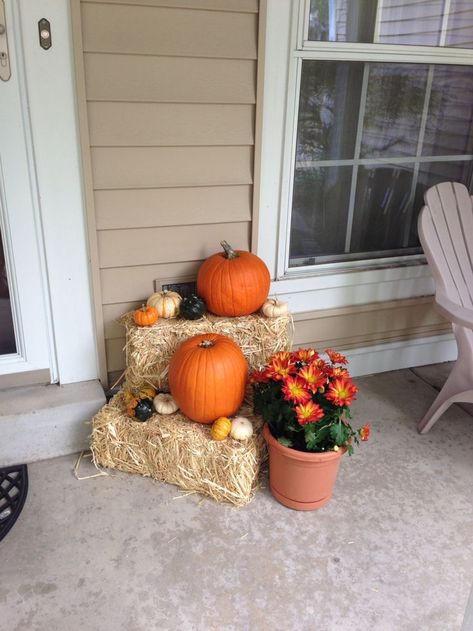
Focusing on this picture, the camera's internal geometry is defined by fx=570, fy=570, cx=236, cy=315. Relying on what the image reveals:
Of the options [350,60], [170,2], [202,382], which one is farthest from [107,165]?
[350,60]

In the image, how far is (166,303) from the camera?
7.68ft

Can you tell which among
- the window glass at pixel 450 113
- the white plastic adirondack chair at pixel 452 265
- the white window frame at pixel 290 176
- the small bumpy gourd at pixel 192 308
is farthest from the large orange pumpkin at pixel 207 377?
the window glass at pixel 450 113

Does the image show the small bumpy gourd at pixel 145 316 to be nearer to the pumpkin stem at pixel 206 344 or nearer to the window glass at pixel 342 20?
the pumpkin stem at pixel 206 344

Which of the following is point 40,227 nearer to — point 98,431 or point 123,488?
point 98,431

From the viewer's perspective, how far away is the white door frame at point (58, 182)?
2.00m

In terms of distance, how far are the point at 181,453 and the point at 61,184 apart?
112cm

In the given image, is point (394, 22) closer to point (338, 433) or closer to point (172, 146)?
point (172, 146)

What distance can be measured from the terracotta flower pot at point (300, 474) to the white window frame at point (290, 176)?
0.86m

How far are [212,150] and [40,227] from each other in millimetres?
756

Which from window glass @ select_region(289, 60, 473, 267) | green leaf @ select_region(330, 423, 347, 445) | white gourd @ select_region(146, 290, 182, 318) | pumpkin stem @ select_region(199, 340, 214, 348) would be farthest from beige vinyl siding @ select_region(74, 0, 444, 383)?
green leaf @ select_region(330, 423, 347, 445)

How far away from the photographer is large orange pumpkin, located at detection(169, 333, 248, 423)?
6.93ft

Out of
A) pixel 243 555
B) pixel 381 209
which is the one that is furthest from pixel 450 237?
pixel 243 555

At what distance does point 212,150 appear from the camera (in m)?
2.35

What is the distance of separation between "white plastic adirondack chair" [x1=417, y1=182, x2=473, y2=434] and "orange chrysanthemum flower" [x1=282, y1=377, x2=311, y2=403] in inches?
29.4
